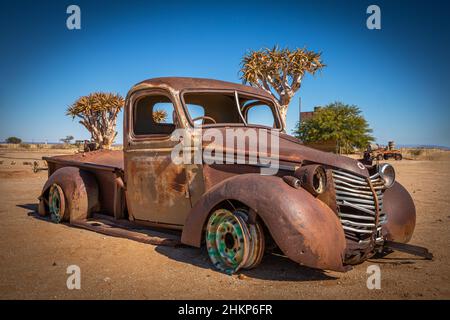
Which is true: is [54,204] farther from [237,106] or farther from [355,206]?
[355,206]

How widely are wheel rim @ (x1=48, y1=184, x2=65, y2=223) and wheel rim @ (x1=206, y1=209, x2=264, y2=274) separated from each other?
2984 millimetres

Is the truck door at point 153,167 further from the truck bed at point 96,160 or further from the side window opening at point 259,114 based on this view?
the side window opening at point 259,114

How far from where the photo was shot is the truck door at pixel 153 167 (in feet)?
12.5

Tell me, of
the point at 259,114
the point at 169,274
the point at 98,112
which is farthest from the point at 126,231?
the point at 98,112

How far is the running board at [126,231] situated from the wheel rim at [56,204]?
0.36 m

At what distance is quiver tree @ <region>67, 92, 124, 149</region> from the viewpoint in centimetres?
3222

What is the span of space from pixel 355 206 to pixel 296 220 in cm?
64

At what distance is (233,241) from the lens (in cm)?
318

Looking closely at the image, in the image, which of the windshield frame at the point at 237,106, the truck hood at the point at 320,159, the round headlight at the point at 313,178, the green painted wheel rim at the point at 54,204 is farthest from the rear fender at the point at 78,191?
the round headlight at the point at 313,178

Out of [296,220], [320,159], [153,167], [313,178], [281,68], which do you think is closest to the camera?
[296,220]

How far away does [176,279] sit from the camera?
304cm

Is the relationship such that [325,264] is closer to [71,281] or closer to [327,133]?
[71,281]

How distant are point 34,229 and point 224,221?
326cm

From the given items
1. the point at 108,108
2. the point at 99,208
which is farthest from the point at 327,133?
the point at 99,208
